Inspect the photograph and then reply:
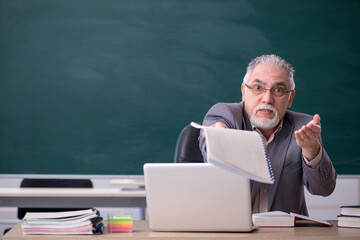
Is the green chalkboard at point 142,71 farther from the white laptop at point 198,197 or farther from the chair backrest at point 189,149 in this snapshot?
the white laptop at point 198,197

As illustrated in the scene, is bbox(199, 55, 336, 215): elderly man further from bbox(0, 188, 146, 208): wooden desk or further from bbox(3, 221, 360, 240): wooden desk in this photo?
bbox(0, 188, 146, 208): wooden desk

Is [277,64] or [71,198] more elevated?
[277,64]

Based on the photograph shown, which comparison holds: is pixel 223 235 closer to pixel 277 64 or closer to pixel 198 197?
pixel 198 197

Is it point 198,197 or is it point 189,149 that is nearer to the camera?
point 198,197

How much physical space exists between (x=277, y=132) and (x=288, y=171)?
200 millimetres

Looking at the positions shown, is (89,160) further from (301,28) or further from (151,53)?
(301,28)

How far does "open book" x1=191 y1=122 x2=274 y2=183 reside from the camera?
1.27m

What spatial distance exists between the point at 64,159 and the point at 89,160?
20 centimetres

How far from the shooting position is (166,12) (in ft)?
13.6

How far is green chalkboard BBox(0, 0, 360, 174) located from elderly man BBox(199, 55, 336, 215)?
1843mm

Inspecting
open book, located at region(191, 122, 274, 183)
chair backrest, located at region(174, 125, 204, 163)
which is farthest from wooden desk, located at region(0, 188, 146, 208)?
open book, located at region(191, 122, 274, 183)

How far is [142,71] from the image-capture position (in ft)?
13.5

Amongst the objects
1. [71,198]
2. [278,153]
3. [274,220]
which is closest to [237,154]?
[274,220]

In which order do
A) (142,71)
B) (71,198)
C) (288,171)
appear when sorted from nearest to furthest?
(288,171)
(71,198)
(142,71)
